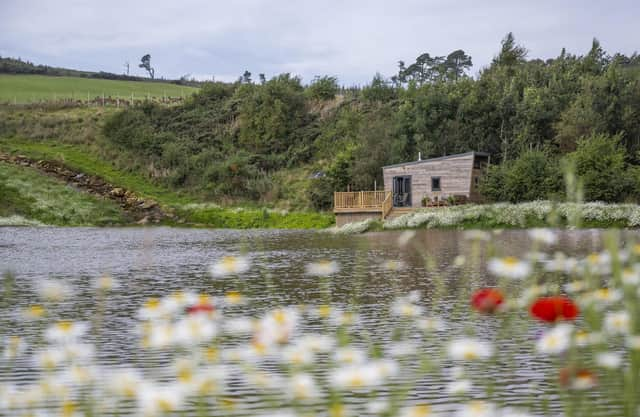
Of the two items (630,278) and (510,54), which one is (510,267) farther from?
(510,54)

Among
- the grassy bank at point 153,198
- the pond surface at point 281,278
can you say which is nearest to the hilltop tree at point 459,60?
the grassy bank at point 153,198

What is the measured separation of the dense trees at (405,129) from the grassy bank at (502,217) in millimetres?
2570

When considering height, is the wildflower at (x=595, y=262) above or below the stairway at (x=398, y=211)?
above

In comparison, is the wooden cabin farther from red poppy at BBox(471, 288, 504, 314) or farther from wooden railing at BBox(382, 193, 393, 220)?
red poppy at BBox(471, 288, 504, 314)

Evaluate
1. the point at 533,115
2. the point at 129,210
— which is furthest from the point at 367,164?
the point at 129,210

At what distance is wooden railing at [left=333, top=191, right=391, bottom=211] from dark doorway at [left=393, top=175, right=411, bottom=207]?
1.61 m

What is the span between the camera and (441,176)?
38906 millimetres

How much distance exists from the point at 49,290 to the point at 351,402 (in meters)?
3.35

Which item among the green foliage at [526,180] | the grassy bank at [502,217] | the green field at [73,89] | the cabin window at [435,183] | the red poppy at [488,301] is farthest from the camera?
the green field at [73,89]

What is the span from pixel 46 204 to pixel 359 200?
1879 cm

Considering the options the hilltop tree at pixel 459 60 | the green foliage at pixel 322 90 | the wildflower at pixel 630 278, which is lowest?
the wildflower at pixel 630 278

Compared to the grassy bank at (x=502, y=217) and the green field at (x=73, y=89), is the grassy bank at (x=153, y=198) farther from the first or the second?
the green field at (x=73, y=89)

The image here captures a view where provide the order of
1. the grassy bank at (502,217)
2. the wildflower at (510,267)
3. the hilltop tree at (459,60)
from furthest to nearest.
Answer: the hilltop tree at (459,60) → the grassy bank at (502,217) → the wildflower at (510,267)

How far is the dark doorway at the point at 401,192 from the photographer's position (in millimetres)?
40375
